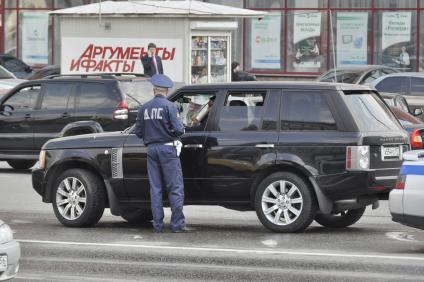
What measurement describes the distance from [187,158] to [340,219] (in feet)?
6.30

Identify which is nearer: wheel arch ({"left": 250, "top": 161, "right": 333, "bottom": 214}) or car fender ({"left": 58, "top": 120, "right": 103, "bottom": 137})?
wheel arch ({"left": 250, "top": 161, "right": 333, "bottom": 214})

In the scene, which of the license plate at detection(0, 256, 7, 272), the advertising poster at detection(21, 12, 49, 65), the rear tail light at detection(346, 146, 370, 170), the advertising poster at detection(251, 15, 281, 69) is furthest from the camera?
the advertising poster at detection(21, 12, 49, 65)

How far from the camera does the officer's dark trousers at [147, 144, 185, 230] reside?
13.1 m

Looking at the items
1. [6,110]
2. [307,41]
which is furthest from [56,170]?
[307,41]

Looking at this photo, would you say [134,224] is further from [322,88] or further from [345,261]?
[345,261]

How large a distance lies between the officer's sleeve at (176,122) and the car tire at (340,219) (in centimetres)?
202

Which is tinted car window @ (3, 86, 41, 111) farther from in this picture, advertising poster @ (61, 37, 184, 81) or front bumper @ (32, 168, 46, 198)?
front bumper @ (32, 168, 46, 198)

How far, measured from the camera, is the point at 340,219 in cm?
1392

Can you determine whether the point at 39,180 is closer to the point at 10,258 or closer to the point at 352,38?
the point at 10,258

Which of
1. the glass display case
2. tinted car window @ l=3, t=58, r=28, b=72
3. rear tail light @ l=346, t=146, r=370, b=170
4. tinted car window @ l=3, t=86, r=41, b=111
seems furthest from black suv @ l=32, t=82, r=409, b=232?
tinted car window @ l=3, t=58, r=28, b=72

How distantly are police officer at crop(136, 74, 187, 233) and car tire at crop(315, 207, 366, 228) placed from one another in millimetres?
1734

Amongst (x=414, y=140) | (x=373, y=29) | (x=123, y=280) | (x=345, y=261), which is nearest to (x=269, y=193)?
(x=345, y=261)

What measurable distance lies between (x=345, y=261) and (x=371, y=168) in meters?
1.89

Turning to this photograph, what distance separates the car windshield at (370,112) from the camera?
13.0 metres
